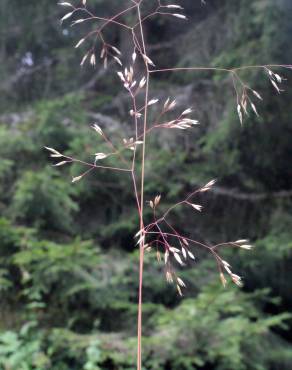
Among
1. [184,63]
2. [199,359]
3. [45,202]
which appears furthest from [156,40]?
[199,359]

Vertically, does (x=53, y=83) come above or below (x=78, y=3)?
below

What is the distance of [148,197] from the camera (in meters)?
5.88

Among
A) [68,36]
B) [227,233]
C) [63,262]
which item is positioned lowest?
[227,233]

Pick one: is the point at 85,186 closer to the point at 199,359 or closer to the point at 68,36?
the point at 199,359

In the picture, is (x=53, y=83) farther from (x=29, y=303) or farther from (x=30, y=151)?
(x=29, y=303)

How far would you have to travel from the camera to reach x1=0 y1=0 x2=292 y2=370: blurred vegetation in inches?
159

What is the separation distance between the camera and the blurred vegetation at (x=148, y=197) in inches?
159

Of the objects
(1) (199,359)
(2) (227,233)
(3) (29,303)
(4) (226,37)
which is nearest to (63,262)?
(3) (29,303)

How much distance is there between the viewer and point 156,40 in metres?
7.50

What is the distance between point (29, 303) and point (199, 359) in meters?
1.29

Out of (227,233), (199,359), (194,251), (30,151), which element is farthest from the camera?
(227,233)

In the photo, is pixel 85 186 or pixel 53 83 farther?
pixel 53 83

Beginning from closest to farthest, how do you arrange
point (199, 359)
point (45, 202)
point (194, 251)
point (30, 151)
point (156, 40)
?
point (199, 359) < point (45, 202) < point (30, 151) < point (194, 251) < point (156, 40)

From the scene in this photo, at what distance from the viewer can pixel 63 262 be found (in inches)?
167
